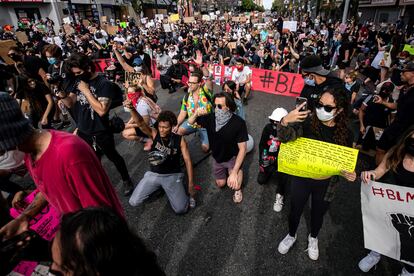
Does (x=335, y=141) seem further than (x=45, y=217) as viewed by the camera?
Yes

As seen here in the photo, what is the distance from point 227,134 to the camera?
3.49 m

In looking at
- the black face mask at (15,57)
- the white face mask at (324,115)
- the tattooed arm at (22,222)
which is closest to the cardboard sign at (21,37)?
the black face mask at (15,57)

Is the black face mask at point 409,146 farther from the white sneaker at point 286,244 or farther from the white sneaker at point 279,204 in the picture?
the white sneaker at point 279,204

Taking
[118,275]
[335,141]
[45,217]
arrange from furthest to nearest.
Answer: [335,141]
[45,217]
[118,275]

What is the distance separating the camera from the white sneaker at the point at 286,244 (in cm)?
295

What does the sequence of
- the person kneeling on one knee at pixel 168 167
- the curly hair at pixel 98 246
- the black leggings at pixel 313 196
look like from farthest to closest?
the person kneeling on one knee at pixel 168 167
the black leggings at pixel 313 196
the curly hair at pixel 98 246

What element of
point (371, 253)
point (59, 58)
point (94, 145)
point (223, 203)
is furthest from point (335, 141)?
point (59, 58)

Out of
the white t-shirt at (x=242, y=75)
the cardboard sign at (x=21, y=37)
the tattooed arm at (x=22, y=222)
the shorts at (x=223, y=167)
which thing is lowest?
the shorts at (x=223, y=167)

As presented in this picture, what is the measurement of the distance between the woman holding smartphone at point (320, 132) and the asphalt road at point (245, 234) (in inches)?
14.9

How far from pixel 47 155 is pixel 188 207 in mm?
2502

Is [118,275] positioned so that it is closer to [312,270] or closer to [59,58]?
[312,270]

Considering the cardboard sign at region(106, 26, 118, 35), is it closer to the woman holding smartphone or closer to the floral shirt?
the floral shirt

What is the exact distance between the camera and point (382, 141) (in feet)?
11.7

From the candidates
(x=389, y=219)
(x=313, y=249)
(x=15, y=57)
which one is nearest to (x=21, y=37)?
(x=15, y=57)
